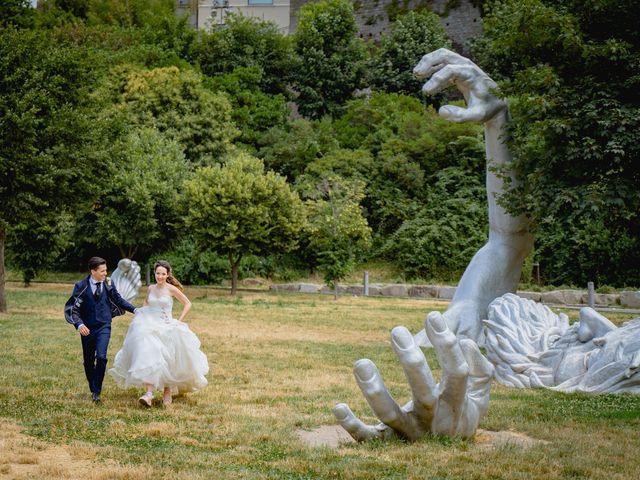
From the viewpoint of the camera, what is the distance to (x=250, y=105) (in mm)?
46719

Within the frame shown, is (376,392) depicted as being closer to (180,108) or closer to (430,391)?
(430,391)

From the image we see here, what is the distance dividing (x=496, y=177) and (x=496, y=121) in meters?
1.02

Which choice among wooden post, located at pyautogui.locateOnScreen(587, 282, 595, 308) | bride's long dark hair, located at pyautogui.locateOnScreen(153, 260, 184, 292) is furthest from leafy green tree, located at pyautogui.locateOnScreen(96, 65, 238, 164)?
bride's long dark hair, located at pyautogui.locateOnScreen(153, 260, 184, 292)

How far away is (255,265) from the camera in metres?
40.3

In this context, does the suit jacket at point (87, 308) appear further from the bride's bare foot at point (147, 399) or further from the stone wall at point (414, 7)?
the stone wall at point (414, 7)

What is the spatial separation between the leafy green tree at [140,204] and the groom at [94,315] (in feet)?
78.9

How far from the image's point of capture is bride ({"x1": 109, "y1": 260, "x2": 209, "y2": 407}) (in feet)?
30.1

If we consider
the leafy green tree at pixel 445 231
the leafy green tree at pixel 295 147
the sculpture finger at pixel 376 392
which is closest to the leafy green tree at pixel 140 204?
the leafy green tree at pixel 295 147

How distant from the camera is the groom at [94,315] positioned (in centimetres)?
957

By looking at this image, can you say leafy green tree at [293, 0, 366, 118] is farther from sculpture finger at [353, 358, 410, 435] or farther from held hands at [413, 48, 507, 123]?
sculpture finger at [353, 358, 410, 435]

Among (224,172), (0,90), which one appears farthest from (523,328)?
(224,172)

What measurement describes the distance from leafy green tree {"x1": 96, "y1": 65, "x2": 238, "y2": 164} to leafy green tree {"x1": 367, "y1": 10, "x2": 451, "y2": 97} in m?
10.6

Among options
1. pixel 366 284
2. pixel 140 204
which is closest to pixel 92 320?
pixel 140 204

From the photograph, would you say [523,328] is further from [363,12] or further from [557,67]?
[363,12]
